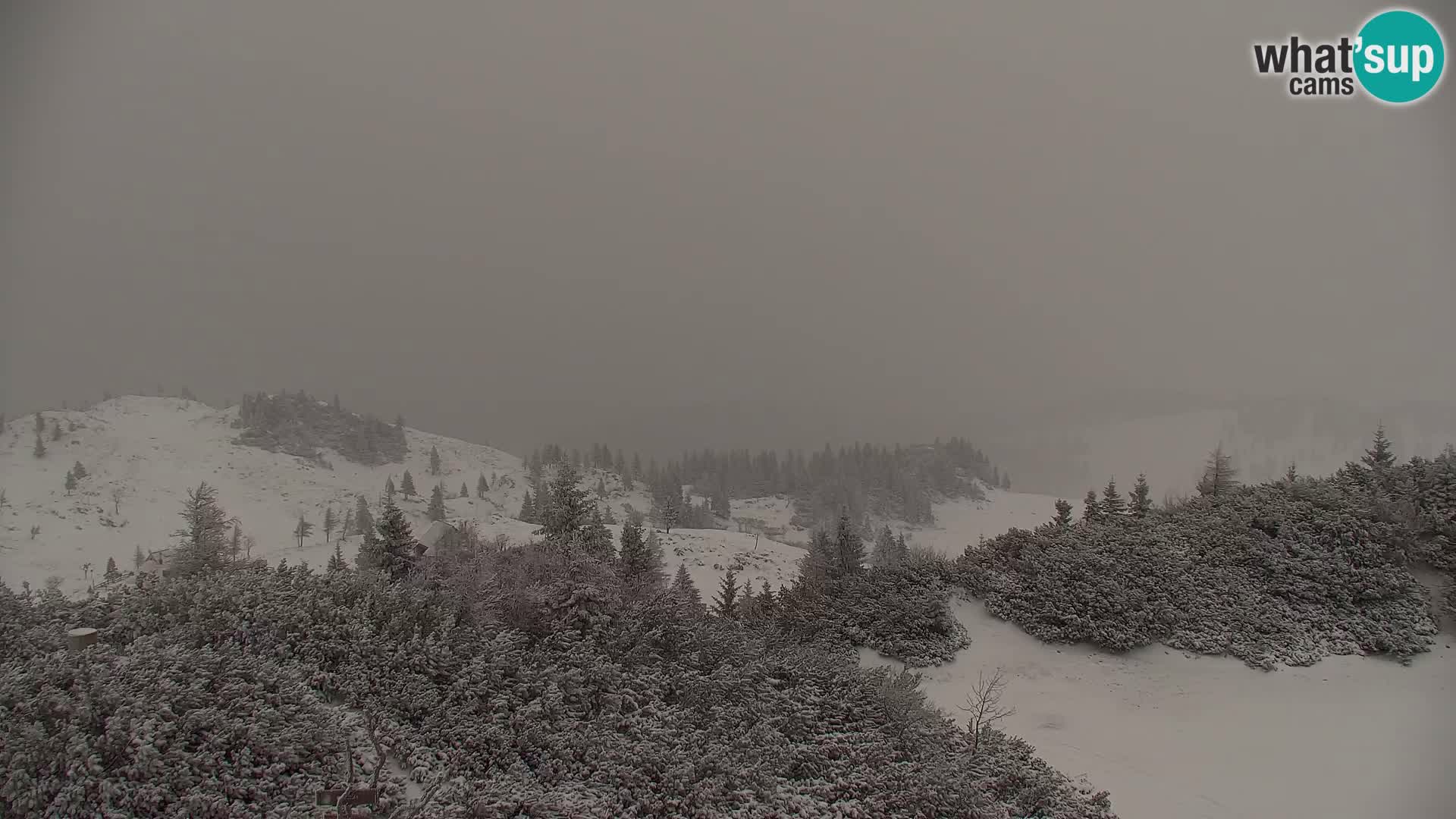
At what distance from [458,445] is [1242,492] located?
7227 inches

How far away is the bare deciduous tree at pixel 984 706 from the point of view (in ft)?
52.0

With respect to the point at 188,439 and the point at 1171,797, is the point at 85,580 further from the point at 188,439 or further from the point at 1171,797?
the point at 1171,797

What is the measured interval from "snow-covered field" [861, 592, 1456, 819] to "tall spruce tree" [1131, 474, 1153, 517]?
32.1 ft

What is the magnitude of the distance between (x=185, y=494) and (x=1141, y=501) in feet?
469

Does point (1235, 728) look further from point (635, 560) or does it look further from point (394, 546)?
point (394, 546)

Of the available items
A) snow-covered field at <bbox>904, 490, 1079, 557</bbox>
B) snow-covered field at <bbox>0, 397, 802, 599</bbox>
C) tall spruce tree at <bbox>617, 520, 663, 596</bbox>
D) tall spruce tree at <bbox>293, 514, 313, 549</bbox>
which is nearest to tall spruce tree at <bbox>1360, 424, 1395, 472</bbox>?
tall spruce tree at <bbox>617, 520, 663, 596</bbox>

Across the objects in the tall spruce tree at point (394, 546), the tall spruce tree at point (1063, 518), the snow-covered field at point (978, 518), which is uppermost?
the tall spruce tree at point (394, 546)

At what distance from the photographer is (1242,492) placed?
1053 inches

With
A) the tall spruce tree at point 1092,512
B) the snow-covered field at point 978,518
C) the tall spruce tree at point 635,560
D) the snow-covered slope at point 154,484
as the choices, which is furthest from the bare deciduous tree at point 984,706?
the snow-covered field at point 978,518

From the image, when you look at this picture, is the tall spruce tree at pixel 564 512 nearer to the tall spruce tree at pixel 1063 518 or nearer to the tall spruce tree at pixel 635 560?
the tall spruce tree at pixel 635 560

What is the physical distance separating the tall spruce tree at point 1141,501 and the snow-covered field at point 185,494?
38.5 m

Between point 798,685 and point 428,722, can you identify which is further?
point 798,685

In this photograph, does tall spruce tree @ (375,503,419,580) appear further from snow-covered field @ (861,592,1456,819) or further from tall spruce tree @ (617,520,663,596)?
snow-covered field @ (861,592,1456,819)

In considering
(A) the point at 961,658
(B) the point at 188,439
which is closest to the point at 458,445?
(B) the point at 188,439
